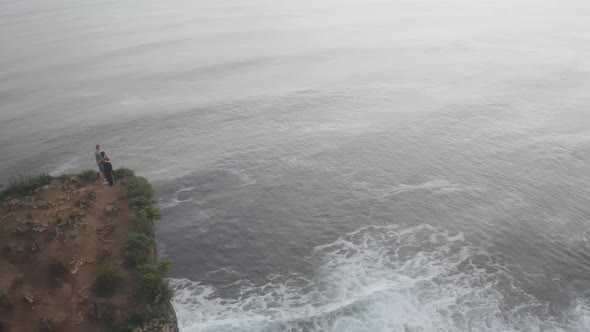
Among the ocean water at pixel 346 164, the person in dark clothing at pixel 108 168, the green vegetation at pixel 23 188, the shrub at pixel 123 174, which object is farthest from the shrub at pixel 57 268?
the shrub at pixel 123 174

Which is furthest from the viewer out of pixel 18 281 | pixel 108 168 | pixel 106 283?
pixel 108 168

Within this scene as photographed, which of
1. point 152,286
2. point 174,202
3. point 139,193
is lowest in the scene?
point 174,202

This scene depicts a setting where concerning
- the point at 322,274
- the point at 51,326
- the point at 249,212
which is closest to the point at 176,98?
the point at 249,212

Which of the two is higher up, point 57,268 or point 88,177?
point 88,177

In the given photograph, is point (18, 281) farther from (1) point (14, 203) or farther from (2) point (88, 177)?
(2) point (88, 177)

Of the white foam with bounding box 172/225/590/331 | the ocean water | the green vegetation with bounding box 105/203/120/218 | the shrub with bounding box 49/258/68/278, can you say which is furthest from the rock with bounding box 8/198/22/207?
the white foam with bounding box 172/225/590/331

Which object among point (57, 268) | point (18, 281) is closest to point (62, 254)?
point (57, 268)

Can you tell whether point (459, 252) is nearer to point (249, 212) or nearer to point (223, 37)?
point (249, 212)
